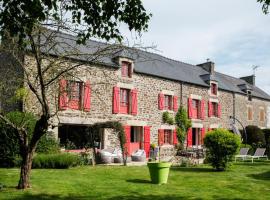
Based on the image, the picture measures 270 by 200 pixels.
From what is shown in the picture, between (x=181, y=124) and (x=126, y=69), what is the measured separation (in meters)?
5.34

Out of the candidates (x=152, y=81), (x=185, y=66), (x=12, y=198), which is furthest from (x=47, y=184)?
(x=185, y=66)

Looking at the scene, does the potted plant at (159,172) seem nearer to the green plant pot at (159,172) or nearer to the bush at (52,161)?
the green plant pot at (159,172)

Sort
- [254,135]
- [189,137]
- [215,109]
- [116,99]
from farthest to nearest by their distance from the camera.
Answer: [254,135]
[215,109]
[189,137]
[116,99]

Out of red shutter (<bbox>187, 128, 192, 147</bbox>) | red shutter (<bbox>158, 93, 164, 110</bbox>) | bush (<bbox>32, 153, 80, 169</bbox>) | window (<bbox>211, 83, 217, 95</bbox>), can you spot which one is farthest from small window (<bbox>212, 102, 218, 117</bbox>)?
bush (<bbox>32, 153, 80, 169</bbox>)

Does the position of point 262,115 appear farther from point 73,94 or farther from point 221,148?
point 73,94

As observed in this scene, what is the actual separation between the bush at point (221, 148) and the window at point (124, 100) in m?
7.70

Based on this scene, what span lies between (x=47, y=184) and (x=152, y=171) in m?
2.95

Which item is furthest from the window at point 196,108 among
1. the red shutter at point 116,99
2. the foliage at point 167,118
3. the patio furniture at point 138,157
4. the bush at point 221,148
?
the bush at point 221,148

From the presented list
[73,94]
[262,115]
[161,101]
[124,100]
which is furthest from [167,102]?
[73,94]

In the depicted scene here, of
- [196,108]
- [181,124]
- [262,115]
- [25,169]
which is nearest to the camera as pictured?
[25,169]

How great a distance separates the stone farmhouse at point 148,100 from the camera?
19438mm

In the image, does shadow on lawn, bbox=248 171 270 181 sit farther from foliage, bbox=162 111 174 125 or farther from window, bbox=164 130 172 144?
window, bbox=164 130 172 144

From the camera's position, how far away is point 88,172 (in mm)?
12812

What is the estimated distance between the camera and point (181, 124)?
79.4 ft
